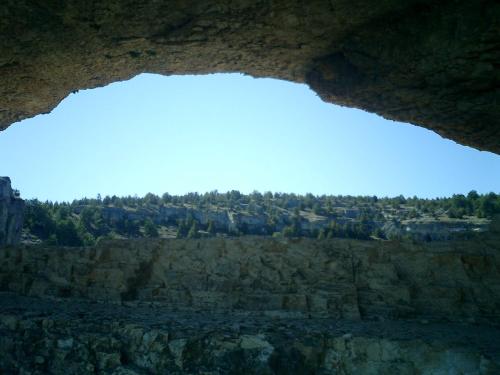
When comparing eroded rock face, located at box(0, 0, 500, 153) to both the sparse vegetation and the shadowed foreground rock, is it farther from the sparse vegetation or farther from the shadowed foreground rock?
→ the sparse vegetation

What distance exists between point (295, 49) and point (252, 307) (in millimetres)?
5844

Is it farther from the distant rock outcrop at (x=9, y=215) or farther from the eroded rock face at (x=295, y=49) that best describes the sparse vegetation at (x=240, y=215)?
the eroded rock face at (x=295, y=49)

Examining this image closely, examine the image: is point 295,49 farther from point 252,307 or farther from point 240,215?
point 240,215

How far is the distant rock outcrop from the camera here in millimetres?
24531

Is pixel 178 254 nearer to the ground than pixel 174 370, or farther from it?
farther from it

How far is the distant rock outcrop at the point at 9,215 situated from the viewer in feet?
80.5

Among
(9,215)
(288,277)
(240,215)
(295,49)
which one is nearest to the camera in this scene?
(288,277)

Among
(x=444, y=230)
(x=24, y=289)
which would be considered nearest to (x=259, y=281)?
(x=24, y=289)

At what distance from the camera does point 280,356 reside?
233 inches

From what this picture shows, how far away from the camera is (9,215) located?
1007 inches

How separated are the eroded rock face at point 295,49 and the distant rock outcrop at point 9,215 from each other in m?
16.4

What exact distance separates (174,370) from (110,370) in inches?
38.5

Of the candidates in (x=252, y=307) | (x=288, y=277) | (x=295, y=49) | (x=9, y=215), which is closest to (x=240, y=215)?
(x=9, y=215)

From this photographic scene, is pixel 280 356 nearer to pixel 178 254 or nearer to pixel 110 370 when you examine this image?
pixel 110 370
